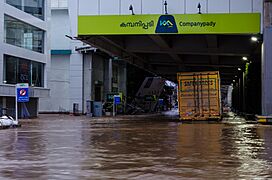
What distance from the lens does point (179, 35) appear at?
35344mm

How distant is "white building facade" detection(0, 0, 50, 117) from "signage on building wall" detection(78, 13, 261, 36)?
12.5m

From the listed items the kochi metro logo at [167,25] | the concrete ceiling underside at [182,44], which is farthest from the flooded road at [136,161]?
the concrete ceiling underside at [182,44]

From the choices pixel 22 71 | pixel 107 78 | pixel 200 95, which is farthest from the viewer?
pixel 107 78

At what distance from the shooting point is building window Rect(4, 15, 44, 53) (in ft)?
133

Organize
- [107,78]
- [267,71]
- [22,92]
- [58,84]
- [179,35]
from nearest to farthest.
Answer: [267,71] < [22,92] < [179,35] < [58,84] < [107,78]

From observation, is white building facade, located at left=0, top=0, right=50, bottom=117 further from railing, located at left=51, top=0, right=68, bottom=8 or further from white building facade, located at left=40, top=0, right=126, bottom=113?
railing, located at left=51, top=0, right=68, bottom=8

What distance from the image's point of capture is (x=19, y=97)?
2719 cm

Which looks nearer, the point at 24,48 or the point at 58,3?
the point at 24,48

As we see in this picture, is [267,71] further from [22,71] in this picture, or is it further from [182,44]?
[22,71]

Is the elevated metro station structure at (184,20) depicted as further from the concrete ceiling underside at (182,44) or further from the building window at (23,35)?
the building window at (23,35)

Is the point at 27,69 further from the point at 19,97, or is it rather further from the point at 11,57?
the point at 19,97

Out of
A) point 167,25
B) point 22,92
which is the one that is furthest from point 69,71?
point 167,25

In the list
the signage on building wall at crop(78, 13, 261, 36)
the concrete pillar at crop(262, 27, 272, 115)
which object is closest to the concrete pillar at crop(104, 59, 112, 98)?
the signage on building wall at crop(78, 13, 261, 36)

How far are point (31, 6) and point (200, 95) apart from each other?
20.9 meters
